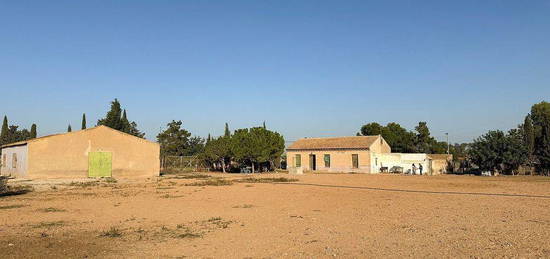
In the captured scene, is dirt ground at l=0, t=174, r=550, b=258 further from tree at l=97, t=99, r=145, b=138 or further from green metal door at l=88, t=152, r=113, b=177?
tree at l=97, t=99, r=145, b=138

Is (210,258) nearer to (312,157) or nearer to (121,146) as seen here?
(121,146)

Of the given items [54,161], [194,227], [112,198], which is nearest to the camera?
[194,227]

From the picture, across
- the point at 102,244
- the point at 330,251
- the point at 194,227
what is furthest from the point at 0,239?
the point at 330,251

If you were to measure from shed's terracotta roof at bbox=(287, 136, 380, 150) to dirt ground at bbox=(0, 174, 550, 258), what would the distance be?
32.6m

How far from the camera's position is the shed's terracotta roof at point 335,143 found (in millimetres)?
50600

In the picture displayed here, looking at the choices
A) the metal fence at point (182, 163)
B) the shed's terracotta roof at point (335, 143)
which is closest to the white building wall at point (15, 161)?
the metal fence at point (182, 163)

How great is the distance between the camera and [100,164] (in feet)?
122

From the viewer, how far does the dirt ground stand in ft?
27.4

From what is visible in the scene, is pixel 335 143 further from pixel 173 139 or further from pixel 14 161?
pixel 14 161

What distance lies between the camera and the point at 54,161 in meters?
34.9

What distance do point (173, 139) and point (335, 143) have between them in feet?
84.2

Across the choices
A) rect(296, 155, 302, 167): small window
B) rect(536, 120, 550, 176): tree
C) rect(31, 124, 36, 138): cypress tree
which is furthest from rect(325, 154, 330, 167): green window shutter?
rect(31, 124, 36, 138): cypress tree

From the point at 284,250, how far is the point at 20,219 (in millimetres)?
9192

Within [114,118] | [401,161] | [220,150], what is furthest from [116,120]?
[401,161]
